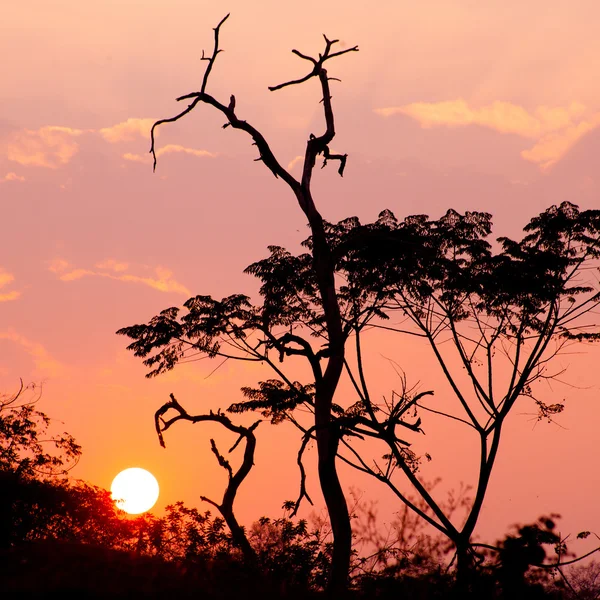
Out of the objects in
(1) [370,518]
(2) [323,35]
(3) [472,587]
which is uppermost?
(2) [323,35]

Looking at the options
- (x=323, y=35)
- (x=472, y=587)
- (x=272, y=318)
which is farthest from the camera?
(x=272, y=318)

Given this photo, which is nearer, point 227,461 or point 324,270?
point 324,270

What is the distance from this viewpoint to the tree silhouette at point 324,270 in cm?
1475

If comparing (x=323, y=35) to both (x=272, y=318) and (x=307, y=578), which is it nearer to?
(x=272, y=318)

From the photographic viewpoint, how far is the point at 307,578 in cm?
1573

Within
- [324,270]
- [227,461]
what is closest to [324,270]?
[324,270]

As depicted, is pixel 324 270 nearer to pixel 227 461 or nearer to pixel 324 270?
pixel 324 270

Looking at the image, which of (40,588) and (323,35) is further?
(323,35)

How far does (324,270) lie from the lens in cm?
1536

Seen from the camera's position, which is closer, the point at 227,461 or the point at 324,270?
the point at 324,270

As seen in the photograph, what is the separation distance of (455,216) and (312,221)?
388 inches

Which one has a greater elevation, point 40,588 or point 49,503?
point 49,503

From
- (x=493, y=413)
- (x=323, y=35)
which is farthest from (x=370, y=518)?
(x=323, y=35)

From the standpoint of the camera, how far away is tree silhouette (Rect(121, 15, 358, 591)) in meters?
14.8
